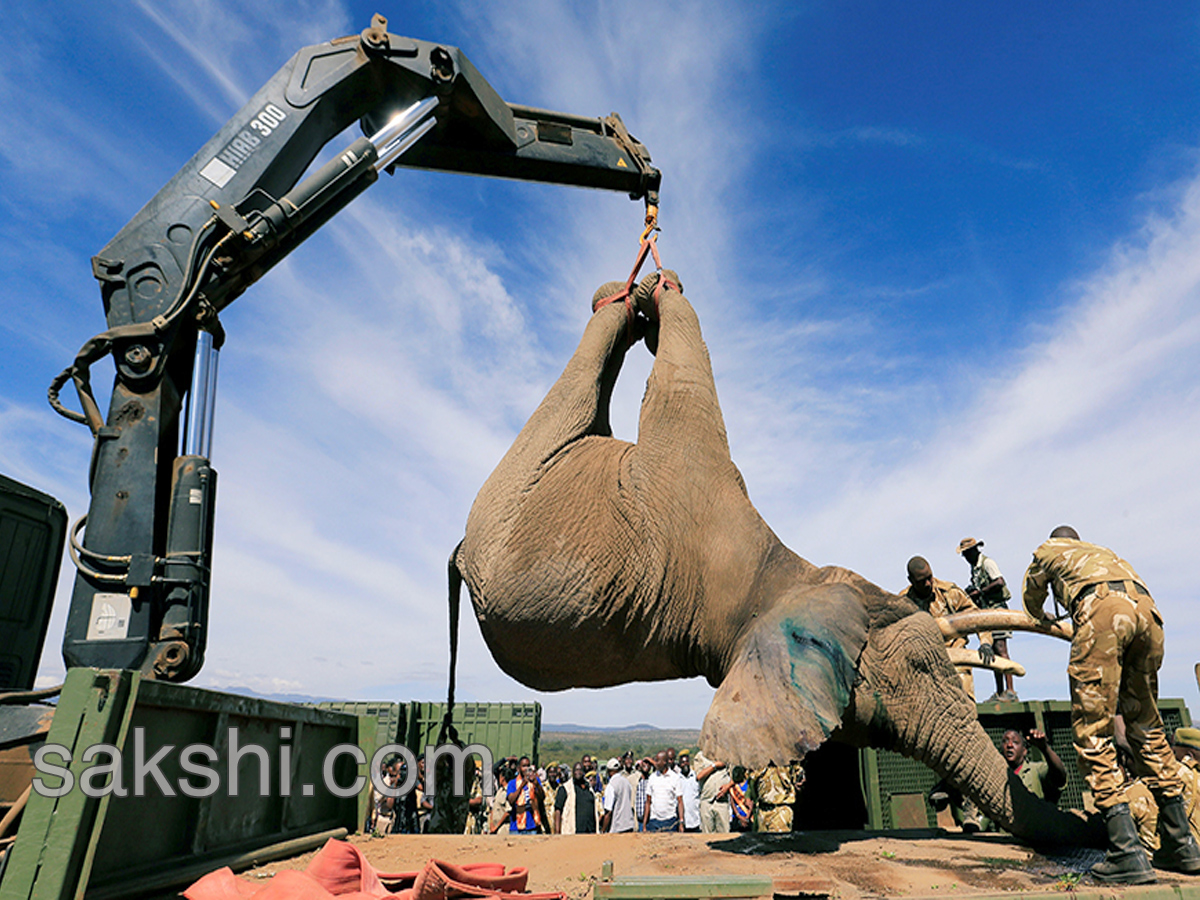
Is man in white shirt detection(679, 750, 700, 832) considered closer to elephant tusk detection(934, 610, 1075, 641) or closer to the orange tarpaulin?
elephant tusk detection(934, 610, 1075, 641)

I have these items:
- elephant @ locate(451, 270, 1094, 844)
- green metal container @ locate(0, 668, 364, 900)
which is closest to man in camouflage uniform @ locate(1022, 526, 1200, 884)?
elephant @ locate(451, 270, 1094, 844)

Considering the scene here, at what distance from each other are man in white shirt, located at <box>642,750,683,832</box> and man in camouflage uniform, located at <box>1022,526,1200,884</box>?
7.95 metres

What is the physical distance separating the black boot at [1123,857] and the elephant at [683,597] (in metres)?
0.81

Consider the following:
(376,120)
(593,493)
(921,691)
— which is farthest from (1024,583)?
(376,120)

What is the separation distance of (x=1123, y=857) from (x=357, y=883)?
3.30 m

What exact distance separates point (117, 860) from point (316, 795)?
200 centimetres

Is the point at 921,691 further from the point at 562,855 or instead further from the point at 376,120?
the point at 376,120

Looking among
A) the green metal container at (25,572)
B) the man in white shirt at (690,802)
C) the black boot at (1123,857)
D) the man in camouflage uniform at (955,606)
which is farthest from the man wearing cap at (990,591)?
the green metal container at (25,572)

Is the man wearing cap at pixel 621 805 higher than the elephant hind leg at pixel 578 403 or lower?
lower

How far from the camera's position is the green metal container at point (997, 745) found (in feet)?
23.6

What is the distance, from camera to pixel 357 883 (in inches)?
115

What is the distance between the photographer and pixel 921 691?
4.39 meters

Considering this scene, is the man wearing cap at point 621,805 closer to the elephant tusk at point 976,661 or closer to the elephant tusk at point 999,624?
the elephant tusk at point 976,661

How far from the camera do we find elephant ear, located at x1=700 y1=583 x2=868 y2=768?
3.50 m
